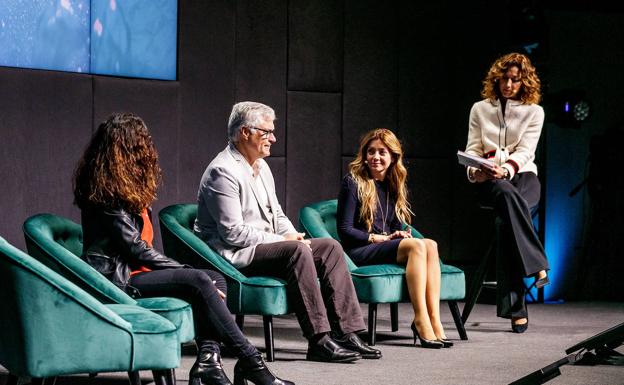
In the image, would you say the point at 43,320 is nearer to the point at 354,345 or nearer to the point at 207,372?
the point at 207,372

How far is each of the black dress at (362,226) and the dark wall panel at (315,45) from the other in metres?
1.76

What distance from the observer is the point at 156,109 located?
6410mm

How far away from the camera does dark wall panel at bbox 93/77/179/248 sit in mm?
6141

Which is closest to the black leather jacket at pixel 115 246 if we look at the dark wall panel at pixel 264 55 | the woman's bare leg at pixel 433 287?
the woman's bare leg at pixel 433 287

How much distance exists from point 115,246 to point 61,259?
0.22 m

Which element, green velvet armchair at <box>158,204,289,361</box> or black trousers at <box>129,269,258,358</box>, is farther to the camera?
green velvet armchair at <box>158,204,289,361</box>

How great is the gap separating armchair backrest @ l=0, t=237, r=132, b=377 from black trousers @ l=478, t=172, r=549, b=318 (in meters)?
3.28

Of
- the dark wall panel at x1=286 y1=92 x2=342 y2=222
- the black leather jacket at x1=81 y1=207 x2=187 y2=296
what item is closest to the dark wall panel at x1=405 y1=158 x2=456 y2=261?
the dark wall panel at x1=286 y1=92 x2=342 y2=222

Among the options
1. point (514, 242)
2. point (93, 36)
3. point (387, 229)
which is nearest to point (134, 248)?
point (387, 229)

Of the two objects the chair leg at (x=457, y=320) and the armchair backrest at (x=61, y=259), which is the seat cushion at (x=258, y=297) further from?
the chair leg at (x=457, y=320)

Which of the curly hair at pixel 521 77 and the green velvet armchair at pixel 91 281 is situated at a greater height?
the curly hair at pixel 521 77

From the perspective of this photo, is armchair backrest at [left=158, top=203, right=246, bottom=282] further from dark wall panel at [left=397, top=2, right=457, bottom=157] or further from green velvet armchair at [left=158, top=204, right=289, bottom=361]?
dark wall panel at [left=397, top=2, right=457, bottom=157]

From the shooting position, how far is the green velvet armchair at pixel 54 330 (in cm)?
298

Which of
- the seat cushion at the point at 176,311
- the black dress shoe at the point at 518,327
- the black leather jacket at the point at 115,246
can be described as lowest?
the black dress shoe at the point at 518,327
